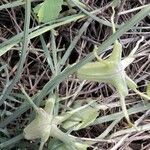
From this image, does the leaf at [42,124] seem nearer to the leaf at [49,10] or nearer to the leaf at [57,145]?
the leaf at [57,145]

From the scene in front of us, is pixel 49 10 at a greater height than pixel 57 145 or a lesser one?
greater

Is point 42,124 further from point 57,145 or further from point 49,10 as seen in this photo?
point 49,10

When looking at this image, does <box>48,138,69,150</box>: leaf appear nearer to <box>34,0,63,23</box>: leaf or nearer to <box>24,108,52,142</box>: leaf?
<box>24,108,52,142</box>: leaf

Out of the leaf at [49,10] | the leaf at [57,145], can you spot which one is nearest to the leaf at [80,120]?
the leaf at [57,145]

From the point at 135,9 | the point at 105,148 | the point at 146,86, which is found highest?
the point at 135,9

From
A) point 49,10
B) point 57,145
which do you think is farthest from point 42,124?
point 49,10

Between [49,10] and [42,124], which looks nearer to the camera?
[42,124]

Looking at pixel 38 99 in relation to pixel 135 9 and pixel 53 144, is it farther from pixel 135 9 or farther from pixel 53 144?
pixel 135 9

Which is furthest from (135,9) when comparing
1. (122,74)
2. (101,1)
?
(122,74)
